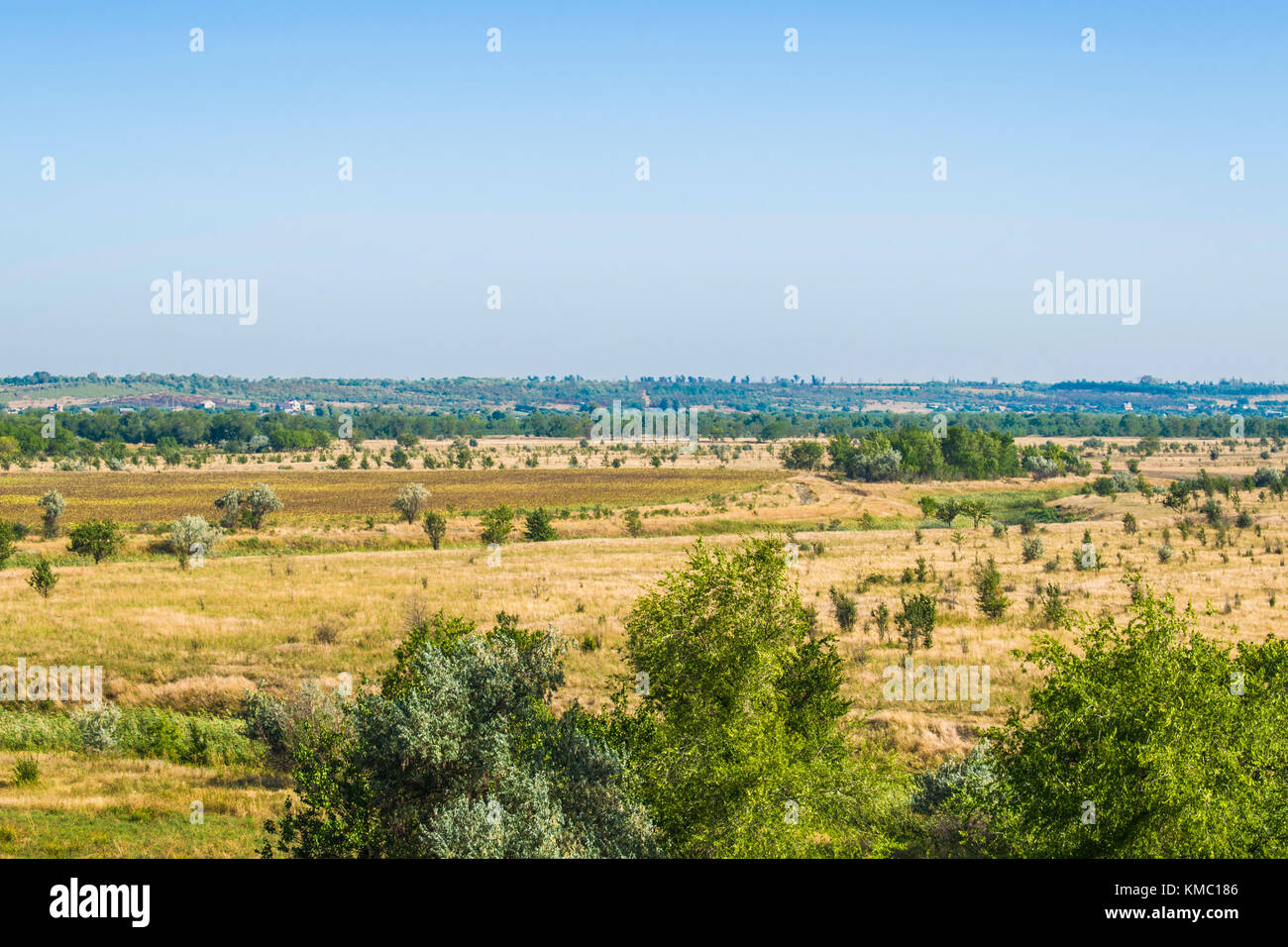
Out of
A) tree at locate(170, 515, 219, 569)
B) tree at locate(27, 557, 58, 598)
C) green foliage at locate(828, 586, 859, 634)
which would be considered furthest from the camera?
tree at locate(170, 515, 219, 569)

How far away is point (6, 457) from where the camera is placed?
120 meters

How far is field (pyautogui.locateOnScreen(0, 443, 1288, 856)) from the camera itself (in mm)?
19250

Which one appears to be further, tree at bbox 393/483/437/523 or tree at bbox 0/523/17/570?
tree at bbox 393/483/437/523

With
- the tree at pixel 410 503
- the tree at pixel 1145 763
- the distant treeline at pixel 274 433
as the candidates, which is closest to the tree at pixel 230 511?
the tree at pixel 410 503

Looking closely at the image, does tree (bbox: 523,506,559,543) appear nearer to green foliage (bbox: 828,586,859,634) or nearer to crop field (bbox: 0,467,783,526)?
crop field (bbox: 0,467,783,526)

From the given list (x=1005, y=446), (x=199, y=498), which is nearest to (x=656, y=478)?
(x=1005, y=446)

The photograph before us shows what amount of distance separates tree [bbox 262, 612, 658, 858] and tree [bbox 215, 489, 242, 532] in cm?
5681

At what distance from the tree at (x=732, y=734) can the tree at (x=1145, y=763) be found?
2.15m

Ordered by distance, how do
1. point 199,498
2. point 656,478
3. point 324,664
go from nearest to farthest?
point 324,664 < point 199,498 < point 656,478

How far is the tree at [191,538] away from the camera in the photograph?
172 feet

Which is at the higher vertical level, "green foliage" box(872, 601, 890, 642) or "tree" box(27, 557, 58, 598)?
"tree" box(27, 557, 58, 598)

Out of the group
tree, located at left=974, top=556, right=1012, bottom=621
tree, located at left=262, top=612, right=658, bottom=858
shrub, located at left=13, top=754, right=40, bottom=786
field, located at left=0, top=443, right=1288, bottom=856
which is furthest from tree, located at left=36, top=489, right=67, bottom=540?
tree, located at left=262, top=612, right=658, bottom=858
